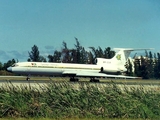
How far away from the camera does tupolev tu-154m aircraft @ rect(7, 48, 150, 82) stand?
5722 cm

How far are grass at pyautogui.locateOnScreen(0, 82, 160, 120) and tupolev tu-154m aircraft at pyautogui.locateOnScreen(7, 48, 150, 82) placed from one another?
38.9 meters

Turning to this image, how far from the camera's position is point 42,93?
17594mm

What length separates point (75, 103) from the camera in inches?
680

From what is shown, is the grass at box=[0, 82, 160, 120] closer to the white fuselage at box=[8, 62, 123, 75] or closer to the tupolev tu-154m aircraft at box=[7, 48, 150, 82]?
the white fuselage at box=[8, 62, 123, 75]

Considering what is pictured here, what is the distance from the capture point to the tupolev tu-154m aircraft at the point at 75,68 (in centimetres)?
5722

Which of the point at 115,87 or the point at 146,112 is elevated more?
the point at 115,87

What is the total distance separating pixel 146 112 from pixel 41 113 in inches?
224

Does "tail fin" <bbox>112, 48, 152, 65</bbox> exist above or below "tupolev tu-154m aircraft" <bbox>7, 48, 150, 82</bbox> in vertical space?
above

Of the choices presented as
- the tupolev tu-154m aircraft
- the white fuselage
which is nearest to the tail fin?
the tupolev tu-154m aircraft

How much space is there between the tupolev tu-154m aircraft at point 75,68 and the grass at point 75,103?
38.9 meters

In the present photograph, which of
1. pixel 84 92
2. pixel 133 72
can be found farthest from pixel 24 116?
pixel 133 72

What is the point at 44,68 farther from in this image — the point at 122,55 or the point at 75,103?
the point at 75,103

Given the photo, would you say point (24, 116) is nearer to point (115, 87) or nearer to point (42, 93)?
point (42, 93)

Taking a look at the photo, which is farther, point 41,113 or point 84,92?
point 84,92
